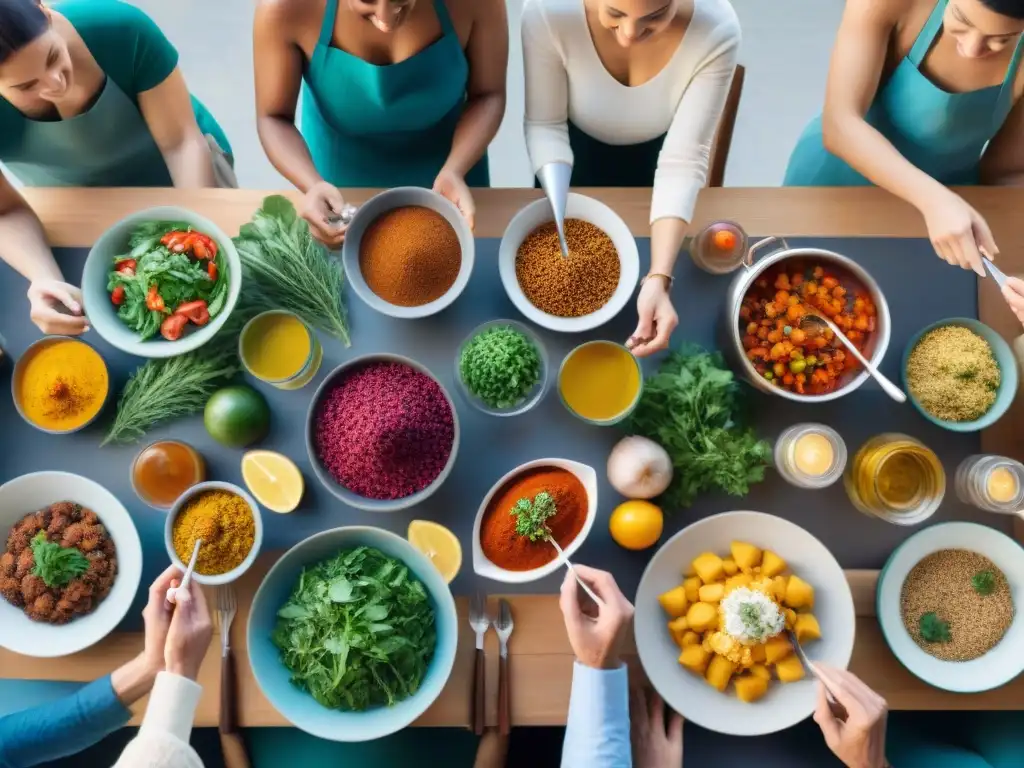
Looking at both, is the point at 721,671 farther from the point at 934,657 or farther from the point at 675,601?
the point at 934,657

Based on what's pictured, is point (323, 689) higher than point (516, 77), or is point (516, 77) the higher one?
point (516, 77)

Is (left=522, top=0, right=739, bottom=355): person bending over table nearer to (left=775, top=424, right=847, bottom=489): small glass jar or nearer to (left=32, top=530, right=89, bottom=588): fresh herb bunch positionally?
(left=775, top=424, right=847, bottom=489): small glass jar

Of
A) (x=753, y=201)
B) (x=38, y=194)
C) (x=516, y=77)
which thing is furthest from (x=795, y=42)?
(x=38, y=194)

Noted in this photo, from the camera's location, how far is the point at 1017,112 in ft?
4.57

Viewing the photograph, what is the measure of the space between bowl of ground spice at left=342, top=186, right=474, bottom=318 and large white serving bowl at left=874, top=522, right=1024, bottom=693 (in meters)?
0.93

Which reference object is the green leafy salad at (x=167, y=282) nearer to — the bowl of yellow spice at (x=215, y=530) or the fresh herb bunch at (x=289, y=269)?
the fresh herb bunch at (x=289, y=269)

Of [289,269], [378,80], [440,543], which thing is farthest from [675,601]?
[378,80]

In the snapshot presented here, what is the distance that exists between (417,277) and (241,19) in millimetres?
2058

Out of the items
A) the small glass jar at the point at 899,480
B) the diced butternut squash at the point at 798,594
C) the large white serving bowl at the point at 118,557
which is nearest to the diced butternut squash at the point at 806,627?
the diced butternut squash at the point at 798,594

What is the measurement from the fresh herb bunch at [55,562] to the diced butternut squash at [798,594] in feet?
3.96

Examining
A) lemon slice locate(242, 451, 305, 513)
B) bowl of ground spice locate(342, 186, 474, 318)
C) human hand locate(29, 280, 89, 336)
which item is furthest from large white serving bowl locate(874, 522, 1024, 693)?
human hand locate(29, 280, 89, 336)

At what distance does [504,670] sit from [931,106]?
1.39 meters

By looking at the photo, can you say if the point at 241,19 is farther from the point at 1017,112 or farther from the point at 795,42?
the point at 1017,112

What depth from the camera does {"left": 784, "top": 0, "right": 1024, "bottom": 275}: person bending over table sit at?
125cm
